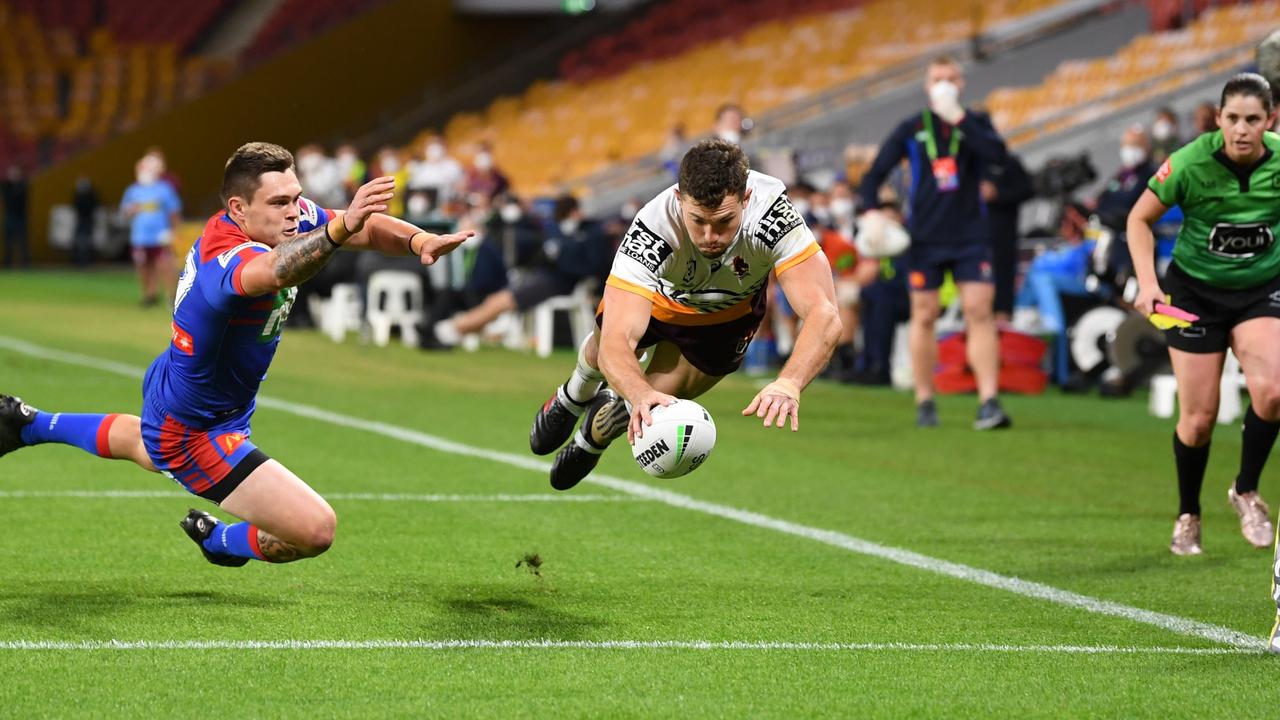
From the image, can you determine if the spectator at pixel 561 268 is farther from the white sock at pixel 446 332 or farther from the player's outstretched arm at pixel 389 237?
the player's outstretched arm at pixel 389 237

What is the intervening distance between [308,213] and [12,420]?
4.89ft

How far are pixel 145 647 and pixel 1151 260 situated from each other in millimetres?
4640

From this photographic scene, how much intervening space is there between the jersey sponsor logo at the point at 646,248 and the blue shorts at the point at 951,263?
6.29 meters

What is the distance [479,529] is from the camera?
866 centimetres

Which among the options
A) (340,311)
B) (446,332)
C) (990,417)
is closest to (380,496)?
(990,417)

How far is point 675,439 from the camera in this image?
6.09 meters

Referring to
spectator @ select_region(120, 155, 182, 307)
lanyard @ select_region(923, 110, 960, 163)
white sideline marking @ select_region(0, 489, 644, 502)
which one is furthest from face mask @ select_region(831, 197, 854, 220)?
spectator @ select_region(120, 155, 182, 307)

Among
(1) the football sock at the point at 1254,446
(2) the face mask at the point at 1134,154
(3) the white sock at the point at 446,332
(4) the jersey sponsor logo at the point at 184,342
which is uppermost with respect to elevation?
(2) the face mask at the point at 1134,154

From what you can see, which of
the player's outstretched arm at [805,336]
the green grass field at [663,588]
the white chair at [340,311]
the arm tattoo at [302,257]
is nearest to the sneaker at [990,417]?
the green grass field at [663,588]

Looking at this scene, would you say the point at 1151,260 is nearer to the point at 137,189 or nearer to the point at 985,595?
the point at 985,595

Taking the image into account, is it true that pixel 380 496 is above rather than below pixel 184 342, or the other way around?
below

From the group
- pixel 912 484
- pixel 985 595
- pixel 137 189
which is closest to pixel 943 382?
pixel 912 484

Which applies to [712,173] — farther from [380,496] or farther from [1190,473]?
[380,496]

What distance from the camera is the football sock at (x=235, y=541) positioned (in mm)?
6719
